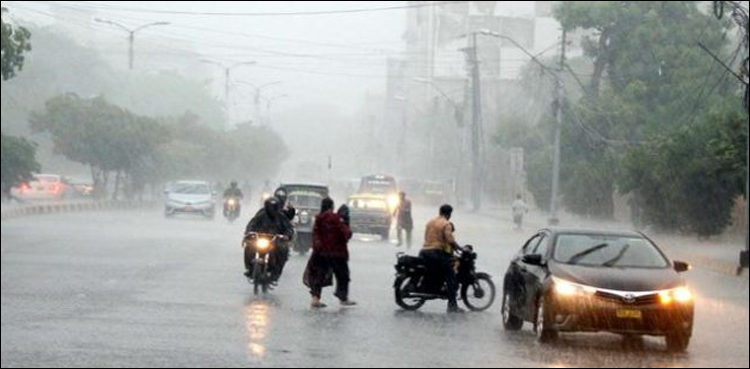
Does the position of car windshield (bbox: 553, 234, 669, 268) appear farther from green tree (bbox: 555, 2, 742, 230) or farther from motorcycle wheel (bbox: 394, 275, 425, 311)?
green tree (bbox: 555, 2, 742, 230)

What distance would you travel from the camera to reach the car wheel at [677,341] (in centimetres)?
1842

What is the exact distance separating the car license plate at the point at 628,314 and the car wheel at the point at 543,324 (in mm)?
856

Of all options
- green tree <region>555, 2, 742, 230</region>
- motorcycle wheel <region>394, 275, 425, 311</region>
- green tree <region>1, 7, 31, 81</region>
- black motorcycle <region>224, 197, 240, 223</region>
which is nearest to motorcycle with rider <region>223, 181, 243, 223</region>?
black motorcycle <region>224, 197, 240, 223</region>

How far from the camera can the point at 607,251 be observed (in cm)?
1970

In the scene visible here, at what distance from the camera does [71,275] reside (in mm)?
29406

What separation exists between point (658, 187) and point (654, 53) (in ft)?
53.4

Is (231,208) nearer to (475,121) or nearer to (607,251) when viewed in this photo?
(475,121)

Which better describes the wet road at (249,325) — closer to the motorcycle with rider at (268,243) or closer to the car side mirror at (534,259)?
the motorcycle with rider at (268,243)

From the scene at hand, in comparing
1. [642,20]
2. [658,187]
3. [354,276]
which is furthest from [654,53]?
[354,276]

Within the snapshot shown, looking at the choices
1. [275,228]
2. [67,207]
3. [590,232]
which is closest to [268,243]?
[275,228]

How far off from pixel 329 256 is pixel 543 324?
5650 millimetres

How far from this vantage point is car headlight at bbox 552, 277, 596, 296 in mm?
18438

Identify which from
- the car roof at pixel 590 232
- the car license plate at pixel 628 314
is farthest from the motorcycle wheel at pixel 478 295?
the car license plate at pixel 628 314

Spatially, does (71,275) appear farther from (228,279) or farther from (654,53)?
(654,53)
